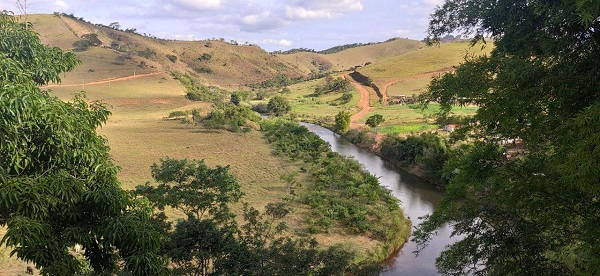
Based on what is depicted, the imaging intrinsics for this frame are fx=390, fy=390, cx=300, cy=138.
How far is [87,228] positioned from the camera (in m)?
5.31

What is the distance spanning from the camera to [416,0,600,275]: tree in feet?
19.3

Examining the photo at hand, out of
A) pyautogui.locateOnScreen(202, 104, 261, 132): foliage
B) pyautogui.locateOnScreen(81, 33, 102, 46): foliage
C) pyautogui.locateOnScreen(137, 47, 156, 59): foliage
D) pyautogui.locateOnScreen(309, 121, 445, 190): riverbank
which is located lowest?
pyautogui.locateOnScreen(309, 121, 445, 190): riverbank

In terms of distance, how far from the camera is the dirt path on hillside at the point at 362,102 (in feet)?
232

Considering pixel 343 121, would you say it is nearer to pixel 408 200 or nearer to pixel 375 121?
pixel 375 121

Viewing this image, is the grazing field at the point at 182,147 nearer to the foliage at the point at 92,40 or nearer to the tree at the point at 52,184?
the tree at the point at 52,184

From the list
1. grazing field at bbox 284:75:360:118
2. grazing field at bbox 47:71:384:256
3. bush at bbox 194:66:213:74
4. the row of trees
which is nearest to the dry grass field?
grazing field at bbox 47:71:384:256

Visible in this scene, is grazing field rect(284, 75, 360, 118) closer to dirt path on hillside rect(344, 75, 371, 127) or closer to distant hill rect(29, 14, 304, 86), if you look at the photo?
dirt path on hillside rect(344, 75, 371, 127)

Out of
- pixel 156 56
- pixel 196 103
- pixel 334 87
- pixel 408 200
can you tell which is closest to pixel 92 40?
pixel 156 56

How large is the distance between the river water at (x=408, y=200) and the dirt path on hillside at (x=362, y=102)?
13669mm

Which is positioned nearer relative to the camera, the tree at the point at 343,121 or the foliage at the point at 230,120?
the foliage at the point at 230,120

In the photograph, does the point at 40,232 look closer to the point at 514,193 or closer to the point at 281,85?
the point at 514,193

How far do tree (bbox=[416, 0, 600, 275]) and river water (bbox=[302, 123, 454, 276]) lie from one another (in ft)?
35.0

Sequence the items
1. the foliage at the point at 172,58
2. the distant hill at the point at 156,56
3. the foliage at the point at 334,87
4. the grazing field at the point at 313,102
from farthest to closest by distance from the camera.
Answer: the foliage at the point at 172,58, the foliage at the point at 334,87, the distant hill at the point at 156,56, the grazing field at the point at 313,102

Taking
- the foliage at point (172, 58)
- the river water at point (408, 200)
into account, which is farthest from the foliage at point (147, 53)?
the river water at point (408, 200)
